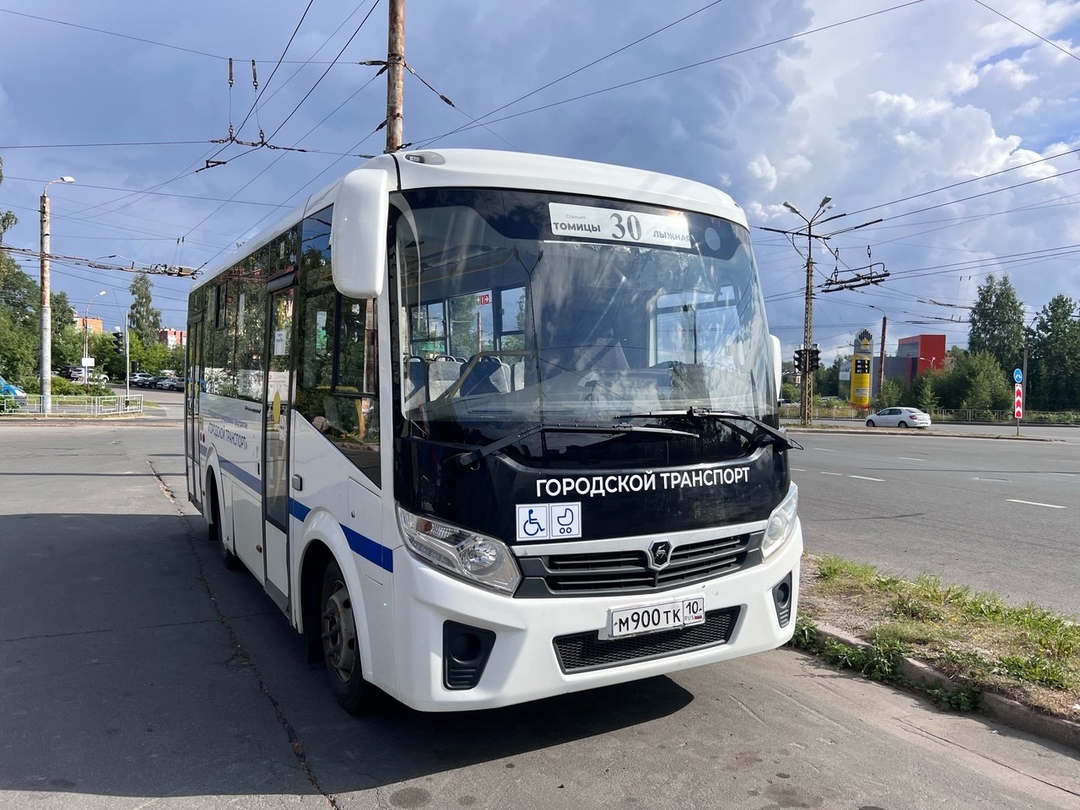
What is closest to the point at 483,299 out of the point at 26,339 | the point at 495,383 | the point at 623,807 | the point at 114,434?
the point at 495,383

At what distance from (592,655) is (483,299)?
1.70 metres

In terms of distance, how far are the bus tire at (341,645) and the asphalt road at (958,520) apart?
5.52m

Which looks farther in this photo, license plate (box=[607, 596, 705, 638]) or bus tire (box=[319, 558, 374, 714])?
bus tire (box=[319, 558, 374, 714])

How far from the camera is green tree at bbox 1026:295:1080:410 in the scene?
7925 cm

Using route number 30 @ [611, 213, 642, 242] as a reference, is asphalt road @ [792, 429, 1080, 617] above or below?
below

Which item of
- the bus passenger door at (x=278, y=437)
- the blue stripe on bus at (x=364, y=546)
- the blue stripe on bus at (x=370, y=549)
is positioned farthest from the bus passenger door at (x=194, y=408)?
the blue stripe on bus at (x=370, y=549)

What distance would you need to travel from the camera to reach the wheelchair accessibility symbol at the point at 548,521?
343cm

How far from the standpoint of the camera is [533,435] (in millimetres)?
3496

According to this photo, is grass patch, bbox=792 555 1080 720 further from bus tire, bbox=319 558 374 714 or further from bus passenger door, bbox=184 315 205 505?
bus passenger door, bbox=184 315 205 505

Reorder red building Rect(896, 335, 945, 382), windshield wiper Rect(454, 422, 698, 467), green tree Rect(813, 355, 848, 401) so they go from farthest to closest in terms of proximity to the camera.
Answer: green tree Rect(813, 355, 848, 401) → red building Rect(896, 335, 945, 382) → windshield wiper Rect(454, 422, 698, 467)

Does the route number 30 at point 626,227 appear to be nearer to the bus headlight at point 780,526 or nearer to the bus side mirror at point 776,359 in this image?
the bus side mirror at point 776,359

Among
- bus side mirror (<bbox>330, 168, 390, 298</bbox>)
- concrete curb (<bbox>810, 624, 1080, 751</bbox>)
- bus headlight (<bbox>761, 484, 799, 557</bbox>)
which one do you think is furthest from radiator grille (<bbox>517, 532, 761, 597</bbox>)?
concrete curb (<bbox>810, 624, 1080, 751</bbox>)

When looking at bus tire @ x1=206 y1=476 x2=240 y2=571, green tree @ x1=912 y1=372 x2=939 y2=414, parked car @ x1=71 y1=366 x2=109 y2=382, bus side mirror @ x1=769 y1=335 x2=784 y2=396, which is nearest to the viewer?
bus side mirror @ x1=769 y1=335 x2=784 y2=396

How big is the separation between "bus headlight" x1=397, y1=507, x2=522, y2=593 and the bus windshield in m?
0.41
